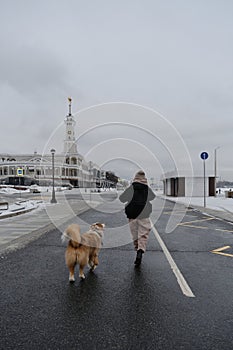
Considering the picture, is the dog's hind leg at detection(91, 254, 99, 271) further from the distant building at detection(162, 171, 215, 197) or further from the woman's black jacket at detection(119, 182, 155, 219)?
the distant building at detection(162, 171, 215, 197)

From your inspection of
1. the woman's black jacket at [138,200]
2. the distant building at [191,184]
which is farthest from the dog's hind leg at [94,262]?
the distant building at [191,184]

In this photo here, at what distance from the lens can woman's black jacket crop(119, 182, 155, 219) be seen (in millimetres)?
6129

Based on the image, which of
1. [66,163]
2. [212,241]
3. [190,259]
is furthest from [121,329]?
[66,163]

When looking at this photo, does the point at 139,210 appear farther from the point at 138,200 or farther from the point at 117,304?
the point at 117,304

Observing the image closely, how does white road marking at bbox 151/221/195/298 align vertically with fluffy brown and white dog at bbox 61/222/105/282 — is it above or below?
below

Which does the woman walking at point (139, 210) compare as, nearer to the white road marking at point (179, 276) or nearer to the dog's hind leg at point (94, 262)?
the white road marking at point (179, 276)

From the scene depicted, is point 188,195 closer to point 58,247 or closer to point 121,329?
point 58,247

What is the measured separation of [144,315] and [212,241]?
18.2ft

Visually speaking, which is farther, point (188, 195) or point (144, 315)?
point (188, 195)

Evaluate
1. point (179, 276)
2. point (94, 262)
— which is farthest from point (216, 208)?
point (94, 262)

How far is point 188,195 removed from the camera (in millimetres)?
36438

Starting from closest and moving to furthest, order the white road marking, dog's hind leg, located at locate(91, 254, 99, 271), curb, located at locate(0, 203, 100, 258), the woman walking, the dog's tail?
the white road marking, the dog's tail, dog's hind leg, located at locate(91, 254, 99, 271), the woman walking, curb, located at locate(0, 203, 100, 258)

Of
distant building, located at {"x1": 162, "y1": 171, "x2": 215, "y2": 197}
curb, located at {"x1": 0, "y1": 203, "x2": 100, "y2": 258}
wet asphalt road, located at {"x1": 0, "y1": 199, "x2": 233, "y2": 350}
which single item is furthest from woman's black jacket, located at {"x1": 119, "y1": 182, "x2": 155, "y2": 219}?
distant building, located at {"x1": 162, "y1": 171, "x2": 215, "y2": 197}

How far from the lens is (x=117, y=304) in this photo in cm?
394
